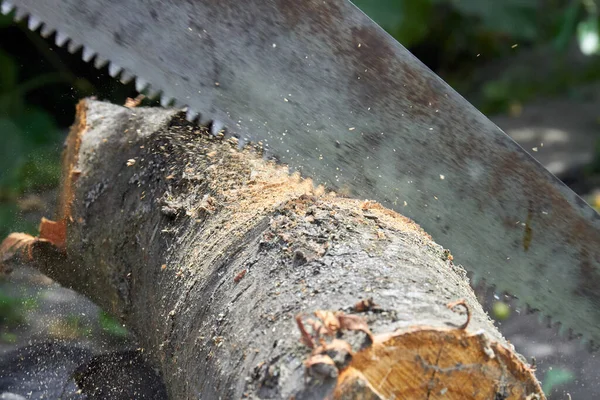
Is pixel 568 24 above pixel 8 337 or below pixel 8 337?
above

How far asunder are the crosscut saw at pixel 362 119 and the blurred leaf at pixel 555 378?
1.04m

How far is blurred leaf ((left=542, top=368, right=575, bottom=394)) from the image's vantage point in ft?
12.6

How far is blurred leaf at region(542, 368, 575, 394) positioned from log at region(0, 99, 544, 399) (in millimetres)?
1661

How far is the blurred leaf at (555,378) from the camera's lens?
384cm

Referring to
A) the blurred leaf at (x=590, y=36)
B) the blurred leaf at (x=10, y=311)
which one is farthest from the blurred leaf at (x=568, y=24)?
the blurred leaf at (x=10, y=311)

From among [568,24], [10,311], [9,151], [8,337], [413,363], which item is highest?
[568,24]

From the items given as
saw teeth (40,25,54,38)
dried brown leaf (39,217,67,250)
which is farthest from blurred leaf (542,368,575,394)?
saw teeth (40,25,54,38)

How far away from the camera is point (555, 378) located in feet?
12.7

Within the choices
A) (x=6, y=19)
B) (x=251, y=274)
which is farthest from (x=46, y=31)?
(x=6, y=19)

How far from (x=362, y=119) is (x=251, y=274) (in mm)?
855

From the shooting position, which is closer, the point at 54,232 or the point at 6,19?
the point at 54,232

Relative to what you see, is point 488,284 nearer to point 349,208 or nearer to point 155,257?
point 349,208

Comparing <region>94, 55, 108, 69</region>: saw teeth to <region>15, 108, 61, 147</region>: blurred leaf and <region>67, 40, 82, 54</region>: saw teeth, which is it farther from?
<region>15, 108, 61, 147</region>: blurred leaf

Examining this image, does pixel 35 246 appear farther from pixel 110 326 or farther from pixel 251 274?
pixel 251 274
